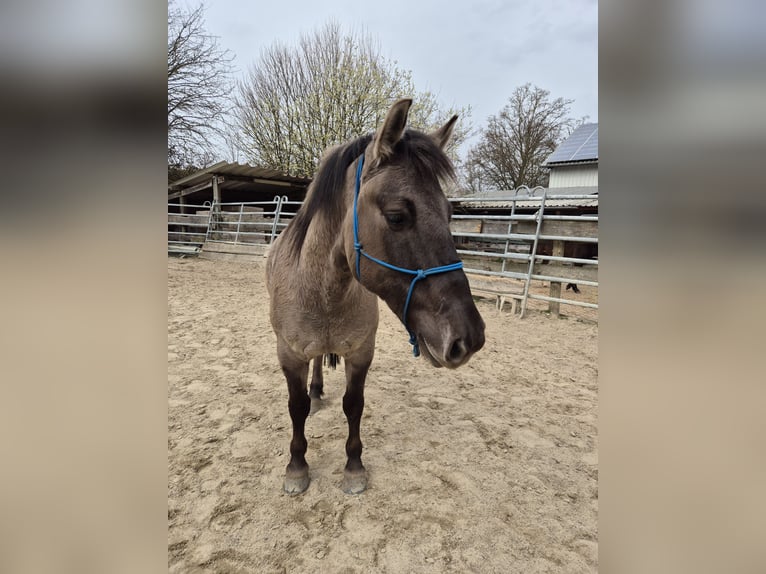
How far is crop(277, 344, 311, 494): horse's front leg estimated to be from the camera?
211 cm

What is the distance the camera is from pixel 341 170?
175 cm

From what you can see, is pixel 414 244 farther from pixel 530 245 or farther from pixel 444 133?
pixel 530 245

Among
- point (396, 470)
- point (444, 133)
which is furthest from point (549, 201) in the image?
point (396, 470)

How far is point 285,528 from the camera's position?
6.03 ft

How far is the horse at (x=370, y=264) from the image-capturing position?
4.50 feet

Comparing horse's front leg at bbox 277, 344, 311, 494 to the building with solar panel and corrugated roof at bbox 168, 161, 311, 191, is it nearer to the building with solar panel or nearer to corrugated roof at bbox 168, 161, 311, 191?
corrugated roof at bbox 168, 161, 311, 191

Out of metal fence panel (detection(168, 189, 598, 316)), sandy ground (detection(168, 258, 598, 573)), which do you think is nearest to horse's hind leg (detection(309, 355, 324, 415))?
sandy ground (detection(168, 258, 598, 573))

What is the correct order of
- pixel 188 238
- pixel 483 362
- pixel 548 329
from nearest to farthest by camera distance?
1. pixel 483 362
2. pixel 548 329
3. pixel 188 238

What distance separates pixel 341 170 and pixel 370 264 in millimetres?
566
